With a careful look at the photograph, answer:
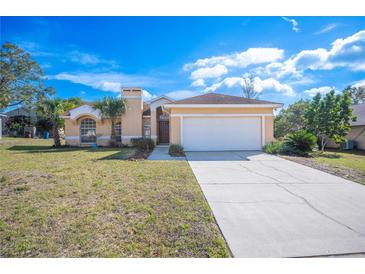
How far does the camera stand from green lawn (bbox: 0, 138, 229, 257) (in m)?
2.58

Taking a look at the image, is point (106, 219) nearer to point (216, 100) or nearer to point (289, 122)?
point (216, 100)

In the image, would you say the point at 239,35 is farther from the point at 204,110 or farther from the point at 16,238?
the point at 16,238

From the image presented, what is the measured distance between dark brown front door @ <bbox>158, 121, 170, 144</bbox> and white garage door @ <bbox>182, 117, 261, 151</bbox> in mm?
6061

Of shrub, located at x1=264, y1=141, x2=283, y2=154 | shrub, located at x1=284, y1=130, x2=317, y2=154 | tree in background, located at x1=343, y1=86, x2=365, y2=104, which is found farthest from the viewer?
tree in background, located at x1=343, y1=86, x2=365, y2=104

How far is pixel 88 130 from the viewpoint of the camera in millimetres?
17922

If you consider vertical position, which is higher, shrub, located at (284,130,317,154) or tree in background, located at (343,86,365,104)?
tree in background, located at (343,86,365,104)

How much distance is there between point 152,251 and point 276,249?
1707 mm

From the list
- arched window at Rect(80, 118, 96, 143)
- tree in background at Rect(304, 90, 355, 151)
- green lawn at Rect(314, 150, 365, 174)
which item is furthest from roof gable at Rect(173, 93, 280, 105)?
arched window at Rect(80, 118, 96, 143)

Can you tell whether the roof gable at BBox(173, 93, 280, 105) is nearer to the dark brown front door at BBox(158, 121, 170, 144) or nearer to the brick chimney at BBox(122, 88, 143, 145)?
the dark brown front door at BBox(158, 121, 170, 144)

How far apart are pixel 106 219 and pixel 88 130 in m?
16.6

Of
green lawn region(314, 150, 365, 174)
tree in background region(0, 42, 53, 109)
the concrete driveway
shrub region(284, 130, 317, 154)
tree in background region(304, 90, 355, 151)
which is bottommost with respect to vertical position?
the concrete driveway

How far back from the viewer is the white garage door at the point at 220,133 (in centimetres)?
1267

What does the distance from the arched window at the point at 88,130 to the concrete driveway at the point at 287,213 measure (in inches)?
572

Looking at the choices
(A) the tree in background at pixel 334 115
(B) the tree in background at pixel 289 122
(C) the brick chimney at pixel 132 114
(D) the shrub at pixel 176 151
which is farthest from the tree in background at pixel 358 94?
(D) the shrub at pixel 176 151
